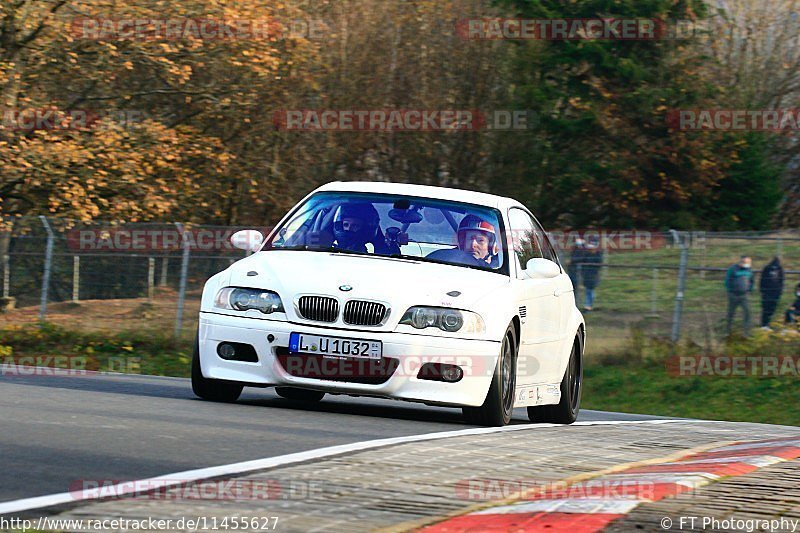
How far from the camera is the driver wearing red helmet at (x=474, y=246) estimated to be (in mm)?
10617

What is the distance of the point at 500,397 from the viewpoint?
32.5 feet

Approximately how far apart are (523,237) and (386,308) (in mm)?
2169

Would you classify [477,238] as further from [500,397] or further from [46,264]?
[46,264]

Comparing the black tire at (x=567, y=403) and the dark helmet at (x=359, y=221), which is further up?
the dark helmet at (x=359, y=221)

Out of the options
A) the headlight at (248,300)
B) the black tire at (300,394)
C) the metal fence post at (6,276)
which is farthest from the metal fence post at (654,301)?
the headlight at (248,300)

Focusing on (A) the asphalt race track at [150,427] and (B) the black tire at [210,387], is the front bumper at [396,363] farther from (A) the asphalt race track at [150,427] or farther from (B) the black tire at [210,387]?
(B) the black tire at [210,387]

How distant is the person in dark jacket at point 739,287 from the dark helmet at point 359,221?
11596 millimetres

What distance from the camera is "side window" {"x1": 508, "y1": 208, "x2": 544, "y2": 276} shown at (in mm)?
11125

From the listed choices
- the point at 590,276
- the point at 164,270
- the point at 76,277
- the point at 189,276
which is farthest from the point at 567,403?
the point at 76,277

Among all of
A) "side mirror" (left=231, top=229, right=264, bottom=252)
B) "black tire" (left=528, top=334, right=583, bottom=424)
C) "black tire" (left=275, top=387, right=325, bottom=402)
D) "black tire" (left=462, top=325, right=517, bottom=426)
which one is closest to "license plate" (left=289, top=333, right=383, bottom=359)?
"black tire" (left=462, top=325, right=517, bottom=426)

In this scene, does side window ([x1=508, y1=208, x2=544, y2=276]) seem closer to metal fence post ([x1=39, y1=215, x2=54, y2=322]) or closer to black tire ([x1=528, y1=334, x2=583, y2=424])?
black tire ([x1=528, y1=334, x2=583, y2=424])

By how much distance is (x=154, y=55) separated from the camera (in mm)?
26703

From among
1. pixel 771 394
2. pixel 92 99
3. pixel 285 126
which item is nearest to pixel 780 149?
pixel 285 126

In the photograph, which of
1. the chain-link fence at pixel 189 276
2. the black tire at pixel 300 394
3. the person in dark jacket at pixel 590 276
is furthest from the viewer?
the person in dark jacket at pixel 590 276
